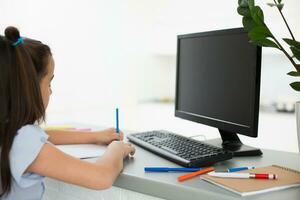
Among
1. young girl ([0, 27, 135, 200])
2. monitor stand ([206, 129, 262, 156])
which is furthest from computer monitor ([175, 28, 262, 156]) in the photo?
young girl ([0, 27, 135, 200])

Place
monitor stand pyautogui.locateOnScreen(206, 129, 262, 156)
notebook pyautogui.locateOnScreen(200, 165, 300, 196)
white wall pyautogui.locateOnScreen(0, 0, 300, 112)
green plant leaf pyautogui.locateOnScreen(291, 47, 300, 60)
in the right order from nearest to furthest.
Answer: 1. notebook pyautogui.locateOnScreen(200, 165, 300, 196)
2. green plant leaf pyautogui.locateOnScreen(291, 47, 300, 60)
3. monitor stand pyautogui.locateOnScreen(206, 129, 262, 156)
4. white wall pyautogui.locateOnScreen(0, 0, 300, 112)

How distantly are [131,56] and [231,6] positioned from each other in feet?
3.43

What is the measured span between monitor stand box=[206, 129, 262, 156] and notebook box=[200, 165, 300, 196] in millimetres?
210

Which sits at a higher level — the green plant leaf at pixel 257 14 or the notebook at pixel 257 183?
the green plant leaf at pixel 257 14

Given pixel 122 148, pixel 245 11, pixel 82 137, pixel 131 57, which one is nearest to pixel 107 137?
pixel 82 137

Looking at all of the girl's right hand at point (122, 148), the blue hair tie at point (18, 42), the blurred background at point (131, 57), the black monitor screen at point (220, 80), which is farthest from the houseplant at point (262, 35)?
the blurred background at point (131, 57)

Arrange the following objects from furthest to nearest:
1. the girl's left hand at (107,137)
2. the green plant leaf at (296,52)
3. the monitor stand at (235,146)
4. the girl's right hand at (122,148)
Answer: the girl's left hand at (107,137) < the monitor stand at (235,146) < the girl's right hand at (122,148) < the green plant leaf at (296,52)

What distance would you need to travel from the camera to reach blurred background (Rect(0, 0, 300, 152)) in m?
2.71

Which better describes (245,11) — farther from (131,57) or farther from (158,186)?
(131,57)

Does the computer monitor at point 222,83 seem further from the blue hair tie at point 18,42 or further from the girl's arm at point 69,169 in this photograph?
the blue hair tie at point 18,42

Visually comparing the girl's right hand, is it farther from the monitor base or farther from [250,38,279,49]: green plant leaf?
[250,38,279,49]: green plant leaf

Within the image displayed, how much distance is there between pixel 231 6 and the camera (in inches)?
121

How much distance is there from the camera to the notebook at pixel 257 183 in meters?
0.78

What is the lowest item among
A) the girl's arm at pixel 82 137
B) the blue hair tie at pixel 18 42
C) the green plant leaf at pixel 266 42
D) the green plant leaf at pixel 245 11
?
the girl's arm at pixel 82 137
